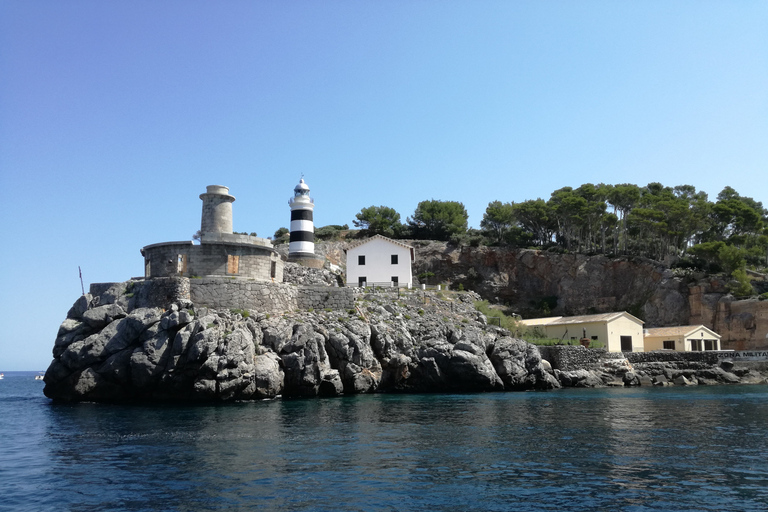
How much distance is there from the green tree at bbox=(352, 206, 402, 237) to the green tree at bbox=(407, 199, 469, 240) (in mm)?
2122

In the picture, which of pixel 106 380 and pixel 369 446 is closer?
pixel 369 446

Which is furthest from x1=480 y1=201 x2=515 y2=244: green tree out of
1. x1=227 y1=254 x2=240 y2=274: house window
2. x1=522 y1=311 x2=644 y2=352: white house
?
x1=227 y1=254 x2=240 y2=274: house window

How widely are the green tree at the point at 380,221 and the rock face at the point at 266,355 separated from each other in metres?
35.2

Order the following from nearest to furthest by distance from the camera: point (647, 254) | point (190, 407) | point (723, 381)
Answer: point (190, 407) < point (723, 381) < point (647, 254)

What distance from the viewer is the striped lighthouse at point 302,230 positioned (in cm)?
5075

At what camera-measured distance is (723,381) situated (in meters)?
42.1

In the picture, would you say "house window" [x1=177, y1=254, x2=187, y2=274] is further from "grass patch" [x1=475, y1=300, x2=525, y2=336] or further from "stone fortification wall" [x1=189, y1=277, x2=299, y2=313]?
"grass patch" [x1=475, y1=300, x2=525, y2=336]

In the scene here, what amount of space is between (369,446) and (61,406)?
1988cm

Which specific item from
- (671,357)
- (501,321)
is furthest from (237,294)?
(671,357)

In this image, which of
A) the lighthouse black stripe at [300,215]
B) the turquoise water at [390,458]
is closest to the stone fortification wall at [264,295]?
the turquoise water at [390,458]

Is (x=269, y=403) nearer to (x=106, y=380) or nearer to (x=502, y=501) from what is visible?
(x=106, y=380)

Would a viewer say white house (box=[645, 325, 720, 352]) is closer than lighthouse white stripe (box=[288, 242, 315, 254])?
Yes

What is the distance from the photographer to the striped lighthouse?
50.8m

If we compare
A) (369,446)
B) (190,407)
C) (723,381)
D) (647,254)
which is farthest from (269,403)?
(647,254)
